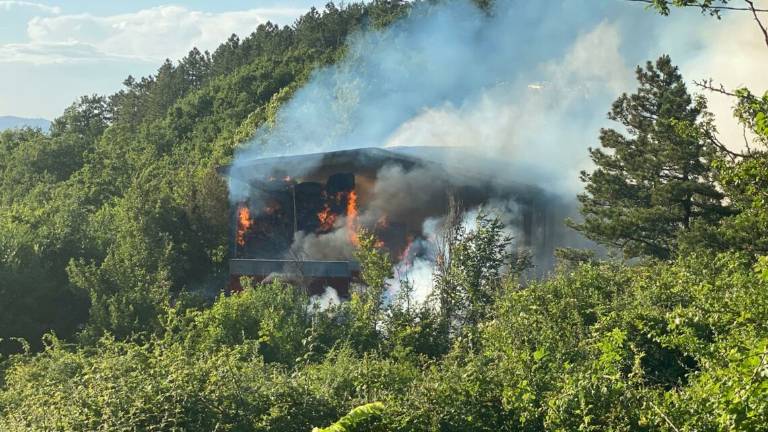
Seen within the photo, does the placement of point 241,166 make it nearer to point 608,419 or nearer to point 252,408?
point 252,408

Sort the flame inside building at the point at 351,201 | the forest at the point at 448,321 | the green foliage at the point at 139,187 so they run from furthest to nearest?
1. the flame inside building at the point at 351,201
2. the green foliage at the point at 139,187
3. the forest at the point at 448,321

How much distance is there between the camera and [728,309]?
42.1ft

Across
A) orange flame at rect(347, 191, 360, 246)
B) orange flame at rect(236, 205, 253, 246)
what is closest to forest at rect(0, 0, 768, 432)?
orange flame at rect(236, 205, 253, 246)

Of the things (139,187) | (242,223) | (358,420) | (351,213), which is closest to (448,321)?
(358,420)

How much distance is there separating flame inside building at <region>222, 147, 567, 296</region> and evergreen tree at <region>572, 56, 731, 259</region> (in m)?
4.07

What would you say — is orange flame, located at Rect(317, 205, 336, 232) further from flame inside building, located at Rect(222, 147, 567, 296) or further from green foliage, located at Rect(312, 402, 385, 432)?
green foliage, located at Rect(312, 402, 385, 432)

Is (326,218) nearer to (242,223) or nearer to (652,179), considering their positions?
(242,223)

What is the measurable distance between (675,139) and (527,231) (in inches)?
328

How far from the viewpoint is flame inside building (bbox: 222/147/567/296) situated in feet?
101

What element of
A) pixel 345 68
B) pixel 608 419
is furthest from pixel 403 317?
pixel 345 68

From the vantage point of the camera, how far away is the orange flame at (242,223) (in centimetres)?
3275

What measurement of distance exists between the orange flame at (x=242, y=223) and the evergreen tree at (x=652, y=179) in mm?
12663

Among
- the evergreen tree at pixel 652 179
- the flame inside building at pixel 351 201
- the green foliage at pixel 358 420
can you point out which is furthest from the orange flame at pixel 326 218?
the green foliage at pixel 358 420

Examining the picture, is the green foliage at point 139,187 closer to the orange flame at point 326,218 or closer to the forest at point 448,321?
the forest at point 448,321
